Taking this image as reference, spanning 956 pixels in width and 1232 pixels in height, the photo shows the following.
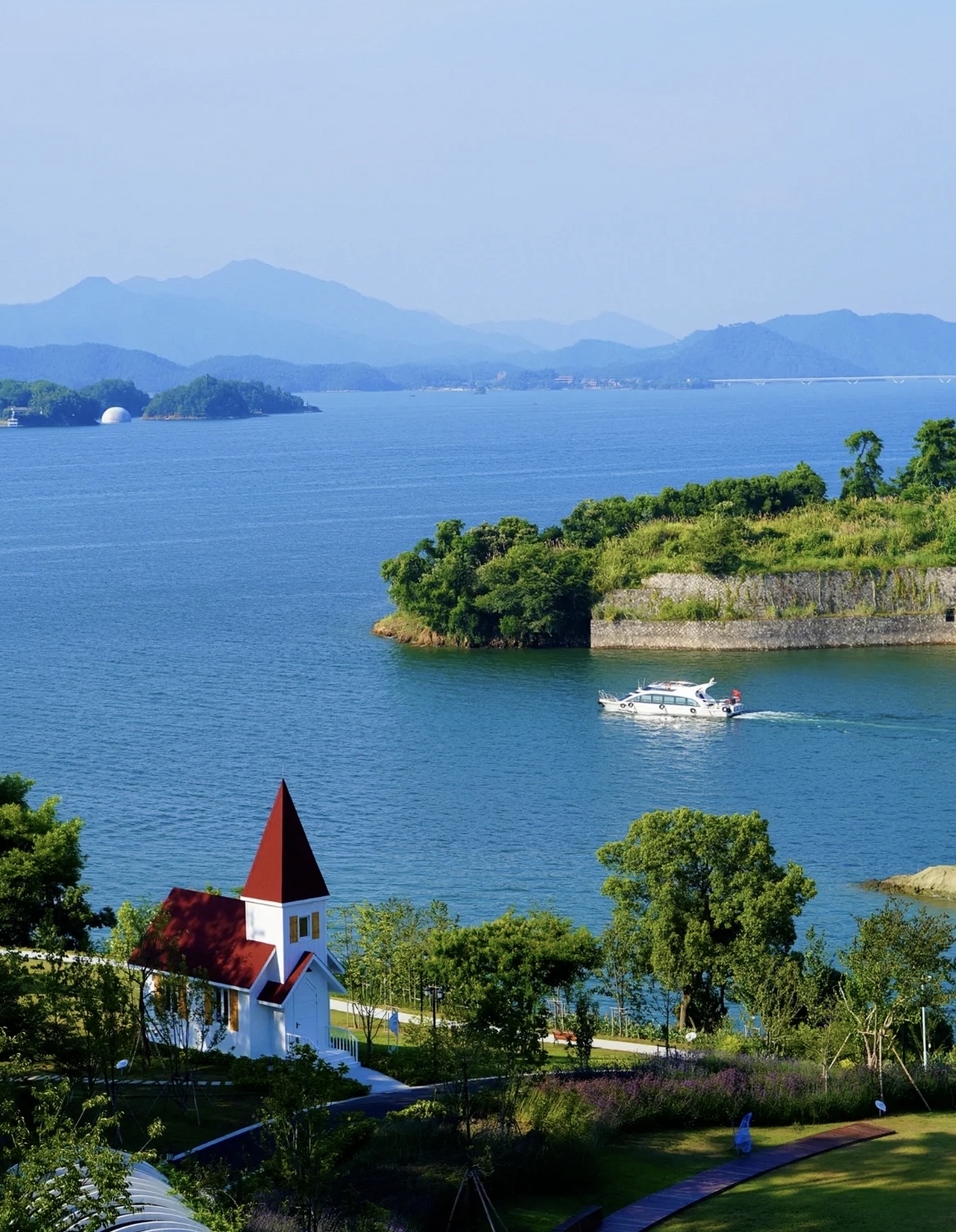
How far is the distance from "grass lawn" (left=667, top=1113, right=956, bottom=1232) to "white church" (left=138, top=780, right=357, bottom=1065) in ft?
22.3

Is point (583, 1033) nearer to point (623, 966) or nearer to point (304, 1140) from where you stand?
point (623, 966)

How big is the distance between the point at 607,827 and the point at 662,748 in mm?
9251

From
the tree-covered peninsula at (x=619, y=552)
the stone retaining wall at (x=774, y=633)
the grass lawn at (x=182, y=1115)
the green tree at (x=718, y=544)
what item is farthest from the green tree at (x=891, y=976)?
the green tree at (x=718, y=544)

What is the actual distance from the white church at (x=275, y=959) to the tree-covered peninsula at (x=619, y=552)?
38.1m

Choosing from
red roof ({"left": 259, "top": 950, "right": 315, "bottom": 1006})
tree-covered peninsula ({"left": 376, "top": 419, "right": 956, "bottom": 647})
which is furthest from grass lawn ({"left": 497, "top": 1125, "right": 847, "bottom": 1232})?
tree-covered peninsula ({"left": 376, "top": 419, "right": 956, "bottom": 647})

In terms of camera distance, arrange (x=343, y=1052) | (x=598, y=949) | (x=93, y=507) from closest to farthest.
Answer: (x=343, y=1052), (x=598, y=949), (x=93, y=507)

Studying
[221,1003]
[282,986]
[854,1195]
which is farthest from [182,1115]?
[854,1195]

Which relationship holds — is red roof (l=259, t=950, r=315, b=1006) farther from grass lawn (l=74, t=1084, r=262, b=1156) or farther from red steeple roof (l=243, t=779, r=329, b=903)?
grass lawn (l=74, t=1084, r=262, b=1156)

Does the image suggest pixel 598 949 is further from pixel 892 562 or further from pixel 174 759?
pixel 892 562

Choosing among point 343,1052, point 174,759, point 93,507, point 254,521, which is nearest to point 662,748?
point 174,759

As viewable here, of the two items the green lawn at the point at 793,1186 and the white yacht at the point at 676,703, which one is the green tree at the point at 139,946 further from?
the white yacht at the point at 676,703

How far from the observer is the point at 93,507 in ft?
398

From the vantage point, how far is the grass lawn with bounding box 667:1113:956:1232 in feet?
63.1

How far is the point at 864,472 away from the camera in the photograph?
251 feet
